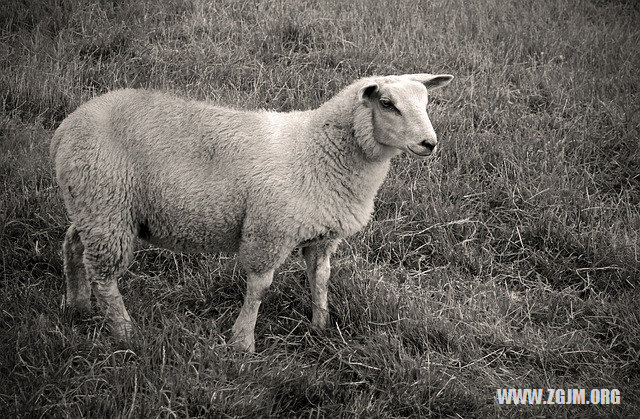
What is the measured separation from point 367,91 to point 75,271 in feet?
7.33

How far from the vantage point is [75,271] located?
4020 millimetres

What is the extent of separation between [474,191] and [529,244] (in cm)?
68

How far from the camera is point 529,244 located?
4.79 metres

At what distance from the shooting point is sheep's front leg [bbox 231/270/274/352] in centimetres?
367

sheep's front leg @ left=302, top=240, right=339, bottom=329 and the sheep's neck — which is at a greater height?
the sheep's neck

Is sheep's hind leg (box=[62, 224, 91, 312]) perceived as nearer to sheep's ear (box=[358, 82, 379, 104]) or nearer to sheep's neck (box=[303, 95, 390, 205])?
sheep's neck (box=[303, 95, 390, 205])

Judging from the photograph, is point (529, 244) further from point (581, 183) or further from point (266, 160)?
point (266, 160)

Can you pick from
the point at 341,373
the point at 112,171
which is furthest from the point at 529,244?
the point at 112,171

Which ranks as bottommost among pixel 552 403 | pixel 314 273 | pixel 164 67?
pixel 552 403

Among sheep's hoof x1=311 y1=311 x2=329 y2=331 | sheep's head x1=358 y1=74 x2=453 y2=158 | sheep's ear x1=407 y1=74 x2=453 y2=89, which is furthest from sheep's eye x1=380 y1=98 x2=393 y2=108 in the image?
sheep's hoof x1=311 y1=311 x2=329 y2=331

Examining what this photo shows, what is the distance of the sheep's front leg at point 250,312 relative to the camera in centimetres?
367

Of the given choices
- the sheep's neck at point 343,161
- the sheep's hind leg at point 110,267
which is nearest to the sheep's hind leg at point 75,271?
the sheep's hind leg at point 110,267

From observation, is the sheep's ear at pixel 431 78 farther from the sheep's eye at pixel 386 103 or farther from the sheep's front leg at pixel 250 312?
the sheep's front leg at pixel 250 312

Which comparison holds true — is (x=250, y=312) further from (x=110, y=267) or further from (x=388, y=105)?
(x=388, y=105)
